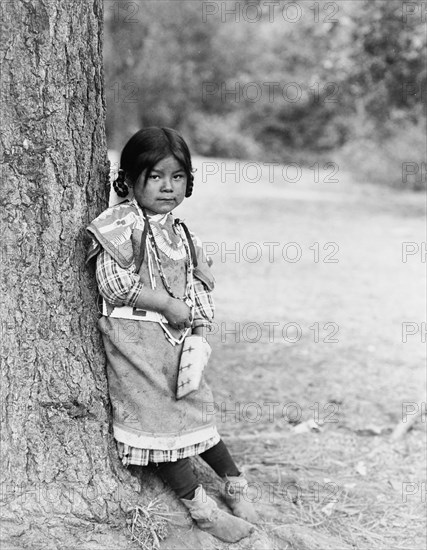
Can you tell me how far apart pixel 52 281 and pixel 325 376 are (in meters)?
2.71

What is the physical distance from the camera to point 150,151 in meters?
2.62

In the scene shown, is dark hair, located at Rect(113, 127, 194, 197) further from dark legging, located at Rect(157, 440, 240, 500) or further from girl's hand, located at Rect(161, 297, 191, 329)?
dark legging, located at Rect(157, 440, 240, 500)

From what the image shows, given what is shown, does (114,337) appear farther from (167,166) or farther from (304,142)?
(304,142)

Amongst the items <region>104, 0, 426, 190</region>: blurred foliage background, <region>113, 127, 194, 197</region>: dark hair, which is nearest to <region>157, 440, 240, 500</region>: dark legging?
<region>113, 127, 194, 197</region>: dark hair

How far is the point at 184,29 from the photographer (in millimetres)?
21641

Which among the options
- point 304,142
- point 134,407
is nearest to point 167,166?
point 134,407

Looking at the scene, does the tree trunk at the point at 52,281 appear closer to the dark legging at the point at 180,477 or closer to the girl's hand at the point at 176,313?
the dark legging at the point at 180,477

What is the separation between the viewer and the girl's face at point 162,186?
2.64 m

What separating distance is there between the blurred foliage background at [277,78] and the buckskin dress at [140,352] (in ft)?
26.6

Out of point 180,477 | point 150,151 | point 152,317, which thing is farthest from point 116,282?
point 180,477

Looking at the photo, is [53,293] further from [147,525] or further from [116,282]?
[147,525]

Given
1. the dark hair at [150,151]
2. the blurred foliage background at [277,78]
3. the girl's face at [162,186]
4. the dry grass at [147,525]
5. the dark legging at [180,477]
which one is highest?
the blurred foliage background at [277,78]

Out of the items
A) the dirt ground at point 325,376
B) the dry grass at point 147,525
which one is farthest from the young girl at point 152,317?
the dirt ground at point 325,376

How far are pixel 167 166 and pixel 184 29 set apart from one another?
20.2 metres
